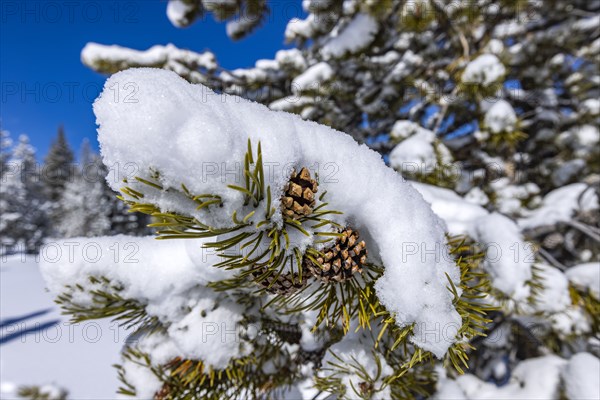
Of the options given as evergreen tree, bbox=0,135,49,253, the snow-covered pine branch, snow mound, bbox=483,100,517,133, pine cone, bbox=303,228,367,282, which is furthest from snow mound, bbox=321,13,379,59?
evergreen tree, bbox=0,135,49,253

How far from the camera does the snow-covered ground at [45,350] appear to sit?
15.0ft

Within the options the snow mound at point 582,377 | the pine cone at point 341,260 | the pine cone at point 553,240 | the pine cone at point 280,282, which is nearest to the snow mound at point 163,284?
the pine cone at point 280,282

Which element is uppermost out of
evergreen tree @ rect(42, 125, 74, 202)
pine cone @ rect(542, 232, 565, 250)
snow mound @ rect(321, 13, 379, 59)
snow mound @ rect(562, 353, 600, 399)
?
evergreen tree @ rect(42, 125, 74, 202)

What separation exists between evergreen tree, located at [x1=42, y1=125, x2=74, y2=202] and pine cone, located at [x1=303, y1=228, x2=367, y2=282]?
37.0 meters

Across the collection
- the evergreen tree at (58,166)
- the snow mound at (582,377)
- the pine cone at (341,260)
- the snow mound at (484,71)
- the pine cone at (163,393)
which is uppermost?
the evergreen tree at (58,166)

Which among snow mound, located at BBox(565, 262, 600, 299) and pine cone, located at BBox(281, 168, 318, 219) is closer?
pine cone, located at BBox(281, 168, 318, 219)

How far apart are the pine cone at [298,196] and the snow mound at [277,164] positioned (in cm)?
3

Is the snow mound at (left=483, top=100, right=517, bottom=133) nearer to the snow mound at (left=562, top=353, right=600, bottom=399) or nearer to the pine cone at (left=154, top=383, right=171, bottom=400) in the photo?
the snow mound at (left=562, top=353, right=600, bottom=399)

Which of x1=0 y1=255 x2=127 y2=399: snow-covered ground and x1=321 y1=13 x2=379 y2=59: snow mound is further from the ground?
x1=321 y1=13 x2=379 y2=59: snow mound

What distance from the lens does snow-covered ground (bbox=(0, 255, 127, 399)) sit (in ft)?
15.0

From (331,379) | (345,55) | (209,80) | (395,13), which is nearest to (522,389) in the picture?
(331,379)

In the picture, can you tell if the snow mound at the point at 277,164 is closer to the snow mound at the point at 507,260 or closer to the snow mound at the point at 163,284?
the snow mound at the point at 163,284

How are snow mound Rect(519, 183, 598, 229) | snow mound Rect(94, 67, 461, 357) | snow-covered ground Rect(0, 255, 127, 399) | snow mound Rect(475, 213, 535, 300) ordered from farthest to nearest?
1. snow-covered ground Rect(0, 255, 127, 399)
2. snow mound Rect(519, 183, 598, 229)
3. snow mound Rect(475, 213, 535, 300)
4. snow mound Rect(94, 67, 461, 357)

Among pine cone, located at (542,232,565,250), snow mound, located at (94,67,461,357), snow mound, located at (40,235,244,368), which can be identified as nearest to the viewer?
snow mound, located at (94,67,461,357)
